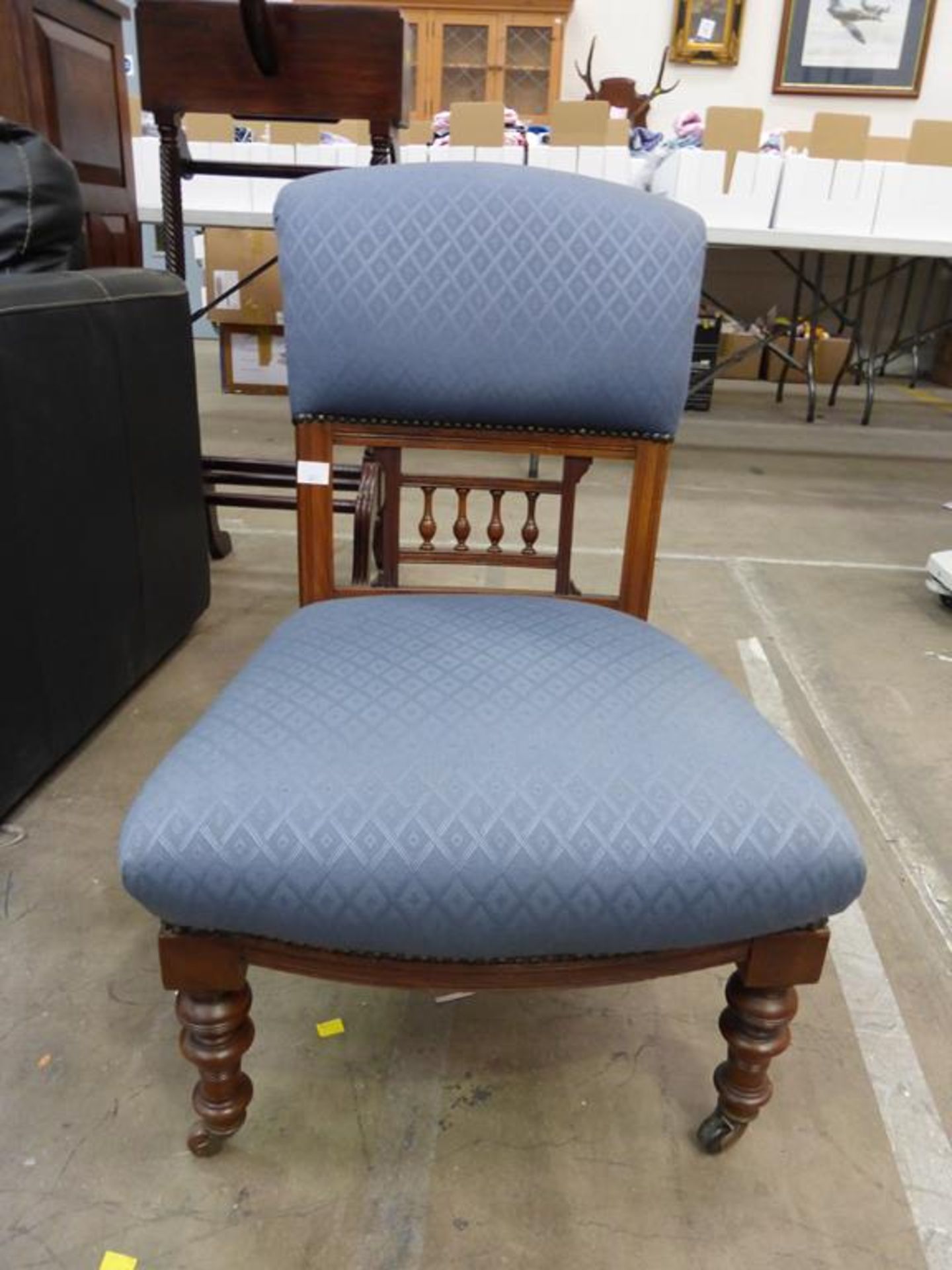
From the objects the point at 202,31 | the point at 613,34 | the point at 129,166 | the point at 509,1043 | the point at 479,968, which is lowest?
the point at 509,1043

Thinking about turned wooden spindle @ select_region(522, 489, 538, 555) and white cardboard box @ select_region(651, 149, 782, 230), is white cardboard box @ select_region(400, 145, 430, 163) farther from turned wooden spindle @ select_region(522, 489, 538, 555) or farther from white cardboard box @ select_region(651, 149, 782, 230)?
turned wooden spindle @ select_region(522, 489, 538, 555)

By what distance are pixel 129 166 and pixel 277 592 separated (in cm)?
105

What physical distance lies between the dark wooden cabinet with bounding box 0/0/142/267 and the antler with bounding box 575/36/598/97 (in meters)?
3.46

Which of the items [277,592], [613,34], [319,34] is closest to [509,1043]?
[277,592]

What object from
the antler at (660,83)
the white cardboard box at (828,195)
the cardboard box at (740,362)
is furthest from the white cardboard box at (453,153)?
the cardboard box at (740,362)

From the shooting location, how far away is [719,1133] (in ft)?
2.52

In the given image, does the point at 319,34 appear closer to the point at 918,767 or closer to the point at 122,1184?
the point at 918,767

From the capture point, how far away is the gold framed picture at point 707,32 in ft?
16.8

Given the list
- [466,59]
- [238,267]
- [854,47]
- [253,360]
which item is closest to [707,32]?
[854,47]

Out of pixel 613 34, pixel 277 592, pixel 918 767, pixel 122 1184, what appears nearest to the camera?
pixel 122 1184

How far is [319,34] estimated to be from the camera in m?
1.63

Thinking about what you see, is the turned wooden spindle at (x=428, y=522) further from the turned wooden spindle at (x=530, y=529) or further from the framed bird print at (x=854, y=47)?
the framed bird print at (x=854, y=47)

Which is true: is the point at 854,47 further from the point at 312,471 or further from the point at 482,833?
the point at 482,833

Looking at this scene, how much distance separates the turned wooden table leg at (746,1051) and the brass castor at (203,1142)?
0.42 meters
